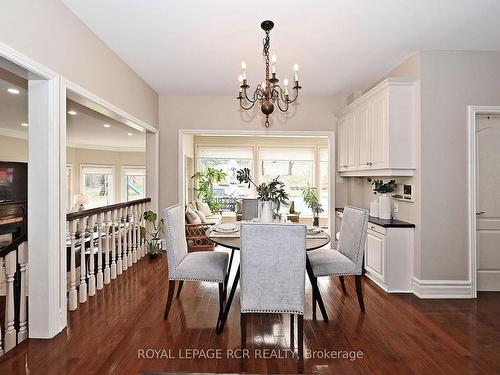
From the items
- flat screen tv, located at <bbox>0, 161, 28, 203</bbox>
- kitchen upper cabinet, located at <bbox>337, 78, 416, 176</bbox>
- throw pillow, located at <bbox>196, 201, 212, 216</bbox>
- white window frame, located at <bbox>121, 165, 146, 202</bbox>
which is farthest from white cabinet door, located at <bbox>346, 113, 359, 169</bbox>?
white window frame, located at <bbox>121, 165, 146, 202</bbox>

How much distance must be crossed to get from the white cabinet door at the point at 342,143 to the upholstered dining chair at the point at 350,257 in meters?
1.90

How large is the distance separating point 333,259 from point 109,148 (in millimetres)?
9424

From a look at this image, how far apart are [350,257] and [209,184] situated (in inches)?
222

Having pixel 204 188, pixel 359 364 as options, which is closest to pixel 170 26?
pixel 359 364

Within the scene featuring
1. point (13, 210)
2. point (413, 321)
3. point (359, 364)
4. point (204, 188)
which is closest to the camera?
point (359, 364)

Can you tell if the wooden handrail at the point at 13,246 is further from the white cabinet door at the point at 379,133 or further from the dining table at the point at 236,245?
the white cabinet door at the point at 379,133

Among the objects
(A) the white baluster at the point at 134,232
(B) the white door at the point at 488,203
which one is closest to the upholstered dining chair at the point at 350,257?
(B) the white door at the point at 488,203

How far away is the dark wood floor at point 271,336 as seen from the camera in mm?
2053

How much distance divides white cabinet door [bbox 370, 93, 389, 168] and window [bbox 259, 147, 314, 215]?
4.59 metres

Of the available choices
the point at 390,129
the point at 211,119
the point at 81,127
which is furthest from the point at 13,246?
the point at 81,127

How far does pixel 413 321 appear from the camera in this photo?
2.73 meters

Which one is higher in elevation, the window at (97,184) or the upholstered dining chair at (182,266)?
the window at (97,184)

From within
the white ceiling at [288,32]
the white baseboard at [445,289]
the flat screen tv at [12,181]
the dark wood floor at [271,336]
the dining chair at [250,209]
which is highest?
the white ceiling at [288,32]

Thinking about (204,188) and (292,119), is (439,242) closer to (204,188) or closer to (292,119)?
(292,119)
